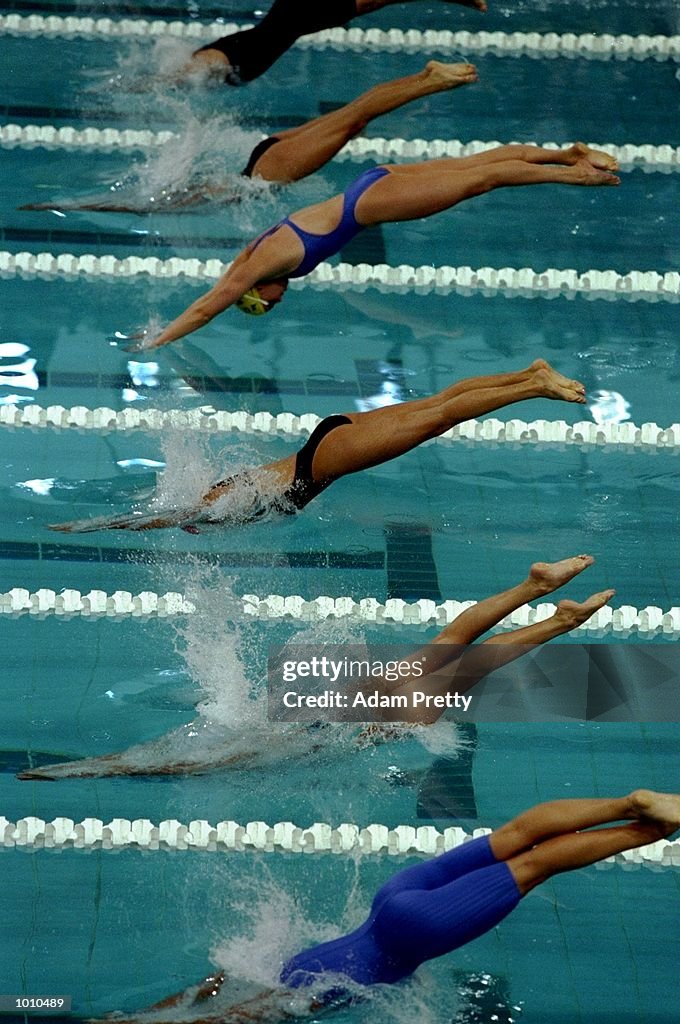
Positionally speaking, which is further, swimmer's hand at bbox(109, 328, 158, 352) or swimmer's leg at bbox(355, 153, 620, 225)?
swimmer's hand at bbox(109, 328, 158, 352)

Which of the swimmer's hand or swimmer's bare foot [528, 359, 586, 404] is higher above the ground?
swimmer's bare foot [528, 359, 586, 404]

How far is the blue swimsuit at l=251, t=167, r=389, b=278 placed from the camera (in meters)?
4.23

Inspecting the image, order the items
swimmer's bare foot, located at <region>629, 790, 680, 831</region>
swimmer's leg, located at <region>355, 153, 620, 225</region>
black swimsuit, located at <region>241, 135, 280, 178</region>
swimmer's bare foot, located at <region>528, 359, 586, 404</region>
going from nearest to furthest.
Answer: swimmer's bare foot, located at <region>629, 790, 680, 831</region> → swimmer's bare foot, located at <region>528, 359, 586, 404</region> → swimmer's leg, located at <region>355, 153, 620, 225</region> → black swimsuit, located at <region>241, 135, 280, 178</region>

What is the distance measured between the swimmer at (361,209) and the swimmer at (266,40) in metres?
1.13

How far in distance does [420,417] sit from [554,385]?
0.34 metres

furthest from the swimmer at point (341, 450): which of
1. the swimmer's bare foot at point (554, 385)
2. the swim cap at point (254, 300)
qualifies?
the swim cap at point (254, 300)

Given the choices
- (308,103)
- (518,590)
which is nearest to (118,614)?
(518,590)

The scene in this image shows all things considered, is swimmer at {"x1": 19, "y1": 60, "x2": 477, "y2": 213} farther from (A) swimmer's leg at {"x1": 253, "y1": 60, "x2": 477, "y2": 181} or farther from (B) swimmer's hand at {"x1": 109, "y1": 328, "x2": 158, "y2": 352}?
(B) swimmer's hand at {"x1": 109, "y1": 328, "x2": 158, "y2": 352}

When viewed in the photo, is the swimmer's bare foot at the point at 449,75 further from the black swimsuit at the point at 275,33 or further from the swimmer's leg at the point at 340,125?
the black swimsuit at the point at 275,33

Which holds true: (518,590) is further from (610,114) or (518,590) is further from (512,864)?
(610,114)

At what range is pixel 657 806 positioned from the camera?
2.83 m

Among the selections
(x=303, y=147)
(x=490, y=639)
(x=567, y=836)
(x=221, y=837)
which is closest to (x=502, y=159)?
(x=303, y=147)

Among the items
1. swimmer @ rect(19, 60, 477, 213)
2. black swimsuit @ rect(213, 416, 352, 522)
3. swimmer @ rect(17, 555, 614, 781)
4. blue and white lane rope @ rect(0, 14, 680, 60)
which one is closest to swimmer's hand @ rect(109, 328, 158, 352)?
swimmer @ rect(19, 60, 477, 213)

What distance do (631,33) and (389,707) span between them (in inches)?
137
